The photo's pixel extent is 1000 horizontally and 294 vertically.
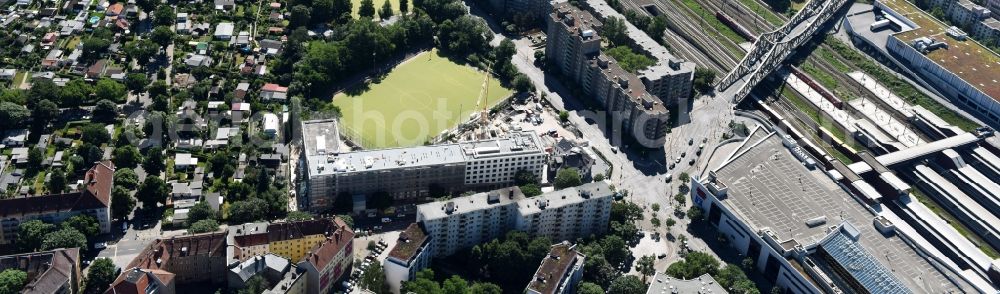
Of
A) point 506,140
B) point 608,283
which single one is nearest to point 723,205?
point 608,283

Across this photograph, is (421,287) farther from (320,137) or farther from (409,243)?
(320,137)

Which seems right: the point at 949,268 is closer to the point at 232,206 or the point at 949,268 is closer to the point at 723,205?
the point at 723,205

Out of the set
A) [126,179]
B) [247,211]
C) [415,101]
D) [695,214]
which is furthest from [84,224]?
[695,214]

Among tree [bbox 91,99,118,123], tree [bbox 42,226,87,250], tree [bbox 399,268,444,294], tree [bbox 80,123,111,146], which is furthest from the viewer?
tree [bbox 91,99,118,123]

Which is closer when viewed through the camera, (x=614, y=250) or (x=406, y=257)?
(x=406, y=257)

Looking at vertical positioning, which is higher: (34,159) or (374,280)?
(34,159)

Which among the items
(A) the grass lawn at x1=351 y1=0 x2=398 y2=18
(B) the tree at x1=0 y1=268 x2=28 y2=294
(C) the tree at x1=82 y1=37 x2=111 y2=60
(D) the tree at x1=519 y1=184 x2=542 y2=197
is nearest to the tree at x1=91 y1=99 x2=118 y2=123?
(C) the tree at x1=82 y1=37 x2=111 y2=60

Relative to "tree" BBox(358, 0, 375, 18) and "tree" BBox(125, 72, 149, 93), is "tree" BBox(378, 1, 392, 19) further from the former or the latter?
"tree" BBox(125, 72, 149, 93)
